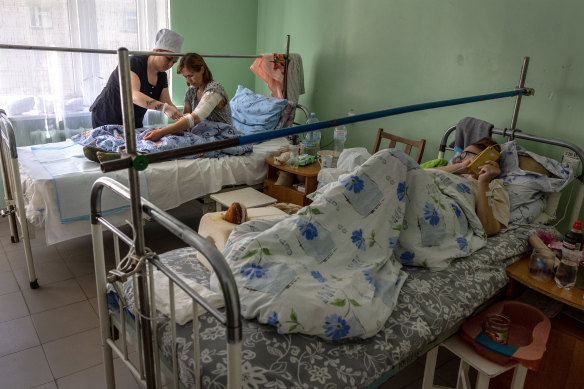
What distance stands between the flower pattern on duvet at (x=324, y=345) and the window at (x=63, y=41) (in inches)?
91.5

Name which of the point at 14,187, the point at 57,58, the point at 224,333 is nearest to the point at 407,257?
the point at 224,333

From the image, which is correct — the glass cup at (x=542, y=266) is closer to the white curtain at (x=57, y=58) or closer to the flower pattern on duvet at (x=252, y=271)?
the flower pattern on duvet at (x=252, y=271)

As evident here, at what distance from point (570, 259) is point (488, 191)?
1.64 feet

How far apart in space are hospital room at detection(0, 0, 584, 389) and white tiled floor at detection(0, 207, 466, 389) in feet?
0.04

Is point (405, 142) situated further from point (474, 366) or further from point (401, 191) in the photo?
Answer: point (474, 366)

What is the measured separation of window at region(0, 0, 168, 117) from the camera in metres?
3.09

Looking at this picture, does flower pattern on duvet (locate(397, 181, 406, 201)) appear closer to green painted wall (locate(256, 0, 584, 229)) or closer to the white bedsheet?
green painted wall (locate(256, 0, 584, 229))

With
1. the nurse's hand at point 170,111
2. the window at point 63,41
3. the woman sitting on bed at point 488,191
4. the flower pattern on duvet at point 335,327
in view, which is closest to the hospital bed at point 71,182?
the nurse's hand at point 170,111

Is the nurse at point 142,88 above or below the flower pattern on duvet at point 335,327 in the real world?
above

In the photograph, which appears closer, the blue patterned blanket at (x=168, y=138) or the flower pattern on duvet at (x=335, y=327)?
the flower pattern on duvet at (x=335, y=327)

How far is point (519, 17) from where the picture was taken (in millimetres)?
2482

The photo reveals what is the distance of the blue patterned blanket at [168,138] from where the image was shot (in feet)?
9.00

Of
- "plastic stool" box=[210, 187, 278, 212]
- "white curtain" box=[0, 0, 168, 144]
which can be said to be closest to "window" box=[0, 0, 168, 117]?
"white curtain" box=[0, 0, 168, 144]

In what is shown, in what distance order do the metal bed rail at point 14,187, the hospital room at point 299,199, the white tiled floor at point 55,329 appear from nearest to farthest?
the hospital room at point 299,199
the white tiled floor at point 55,329
the metal bed rail at point 14,187
